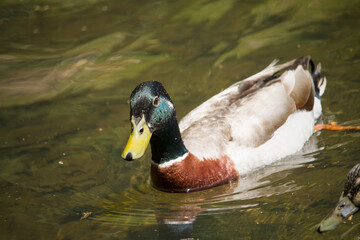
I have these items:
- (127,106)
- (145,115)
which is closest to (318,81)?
(127,106)

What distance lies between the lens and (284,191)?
213 inches

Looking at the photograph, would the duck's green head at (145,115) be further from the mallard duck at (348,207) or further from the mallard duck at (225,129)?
the mallard duck at (348,207)

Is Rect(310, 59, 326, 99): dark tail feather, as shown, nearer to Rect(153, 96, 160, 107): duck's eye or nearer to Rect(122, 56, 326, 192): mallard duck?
Rect(122, 56, 326, 192): mallard duck

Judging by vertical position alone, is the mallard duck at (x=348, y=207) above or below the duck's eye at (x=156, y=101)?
below

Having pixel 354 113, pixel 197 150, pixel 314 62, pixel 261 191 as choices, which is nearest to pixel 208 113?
pixel 197 150

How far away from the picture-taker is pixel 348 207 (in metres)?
4.20

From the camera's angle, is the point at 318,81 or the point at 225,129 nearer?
the point at 225,129

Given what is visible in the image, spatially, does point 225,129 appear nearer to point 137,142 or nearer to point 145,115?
point 145,115

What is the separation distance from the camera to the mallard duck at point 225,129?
17.4 feet

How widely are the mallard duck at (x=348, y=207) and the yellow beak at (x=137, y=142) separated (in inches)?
71.3

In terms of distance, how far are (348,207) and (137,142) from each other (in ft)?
6.59

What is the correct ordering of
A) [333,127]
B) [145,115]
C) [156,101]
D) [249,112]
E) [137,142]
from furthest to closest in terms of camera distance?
1. [333,127]
2. [249,112]
3. [156,101]
4. [145,115]
5. [137,142]

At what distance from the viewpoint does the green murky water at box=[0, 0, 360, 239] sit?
5121 millimetres

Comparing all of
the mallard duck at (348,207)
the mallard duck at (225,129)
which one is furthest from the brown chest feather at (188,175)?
the mallard duck at (348,207)
